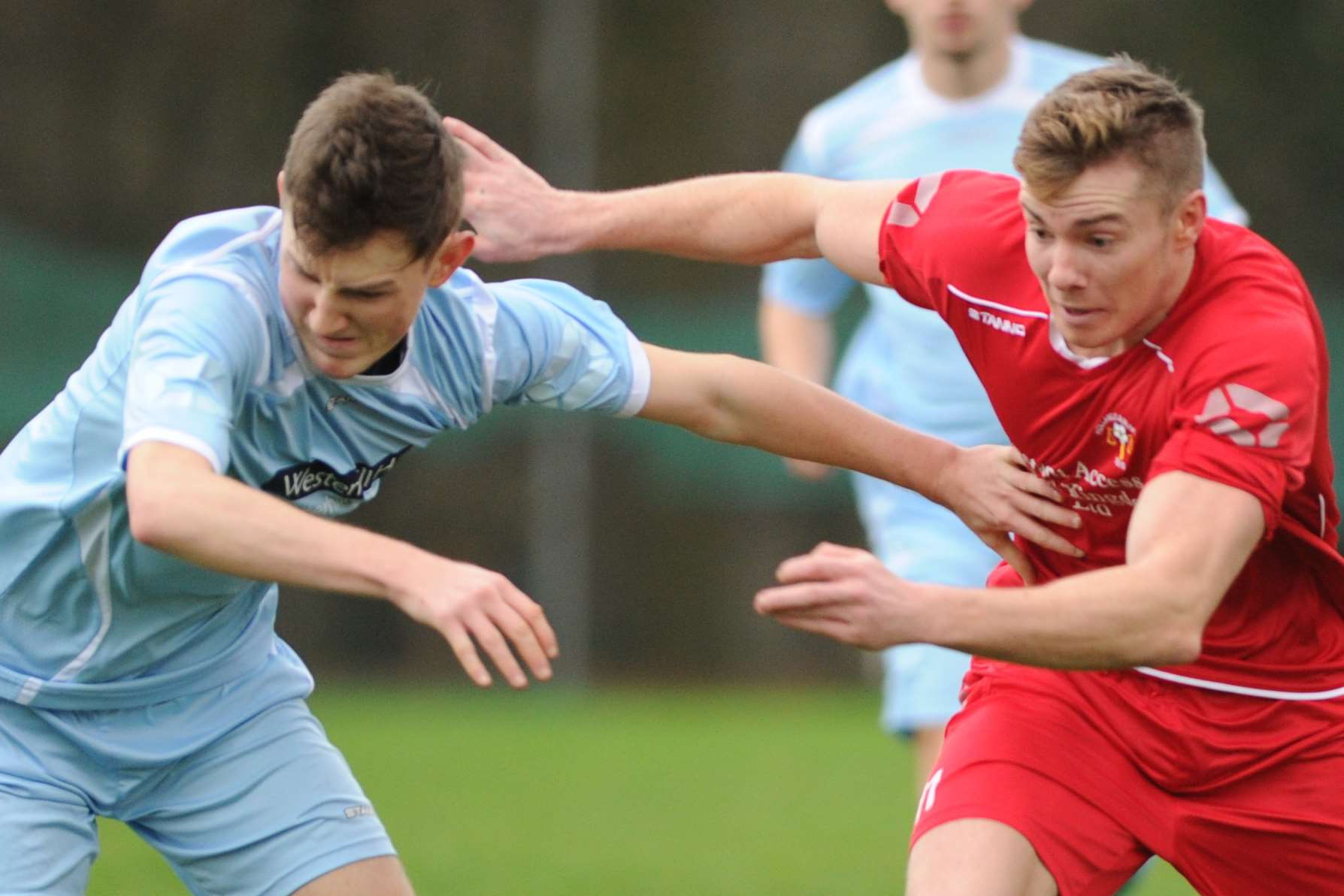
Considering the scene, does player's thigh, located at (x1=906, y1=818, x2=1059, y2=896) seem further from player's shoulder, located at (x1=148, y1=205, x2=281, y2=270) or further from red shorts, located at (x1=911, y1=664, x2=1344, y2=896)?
player's shoulder, located at (x1=148, y1=205, x2=281, y2=270)

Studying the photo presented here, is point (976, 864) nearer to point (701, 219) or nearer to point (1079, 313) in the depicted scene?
point (1079, 313)

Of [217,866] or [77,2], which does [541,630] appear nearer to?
[217,866]

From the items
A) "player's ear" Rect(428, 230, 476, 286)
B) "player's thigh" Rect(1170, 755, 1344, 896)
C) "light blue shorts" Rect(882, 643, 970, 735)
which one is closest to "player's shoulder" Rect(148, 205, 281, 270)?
"player's ear" Rect(428, 230, 476, 286)

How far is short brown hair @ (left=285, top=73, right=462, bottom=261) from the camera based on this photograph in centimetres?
315

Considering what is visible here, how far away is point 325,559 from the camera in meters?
2.83

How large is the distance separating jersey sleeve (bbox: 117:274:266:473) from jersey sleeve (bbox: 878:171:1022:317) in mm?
1366

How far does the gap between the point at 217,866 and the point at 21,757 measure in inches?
17.2

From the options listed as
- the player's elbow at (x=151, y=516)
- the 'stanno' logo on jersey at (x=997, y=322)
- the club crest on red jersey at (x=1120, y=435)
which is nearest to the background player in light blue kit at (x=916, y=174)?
the 'stanno' logo on jersey at (x=997, y=322)

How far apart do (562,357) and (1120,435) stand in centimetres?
106

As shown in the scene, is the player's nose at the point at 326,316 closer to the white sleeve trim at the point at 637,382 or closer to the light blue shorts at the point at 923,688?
the white sleeve trim at the point at 637,382

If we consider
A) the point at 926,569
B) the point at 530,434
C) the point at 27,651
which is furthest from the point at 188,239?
the point at 530,434

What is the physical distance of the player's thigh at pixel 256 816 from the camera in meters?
3.74

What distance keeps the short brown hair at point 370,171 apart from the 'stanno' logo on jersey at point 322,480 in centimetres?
53

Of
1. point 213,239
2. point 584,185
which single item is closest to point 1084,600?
point 213,239
